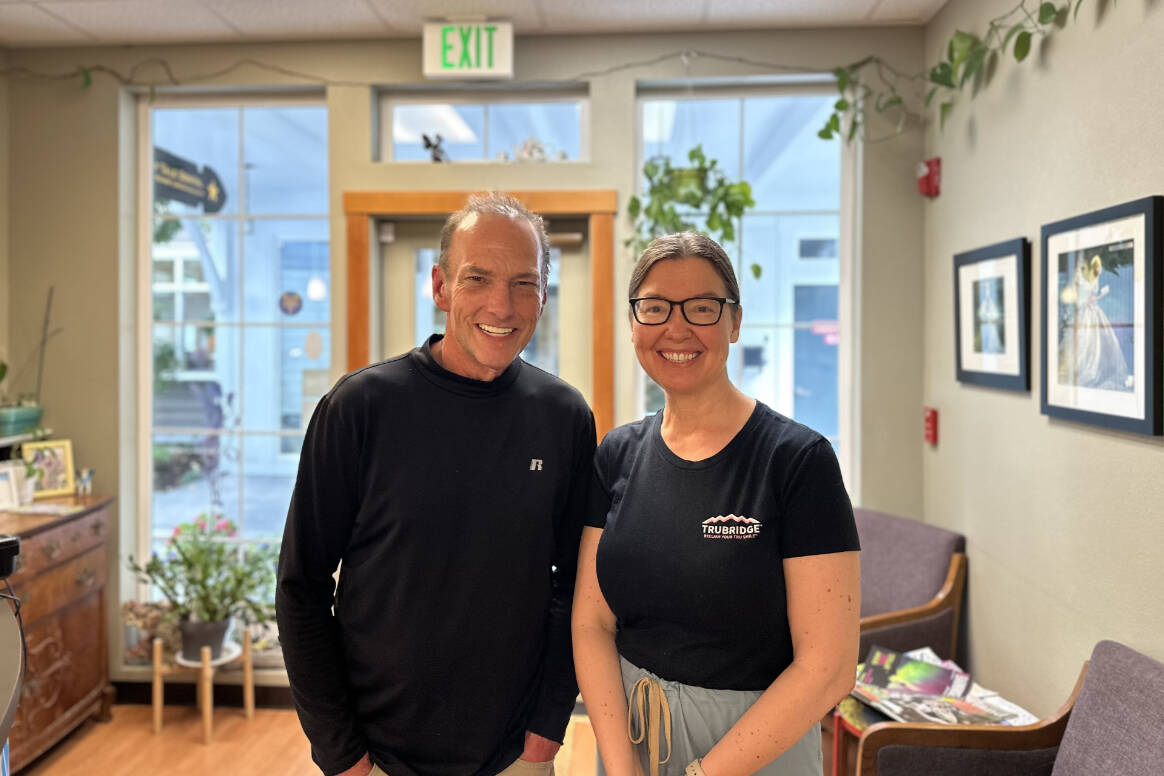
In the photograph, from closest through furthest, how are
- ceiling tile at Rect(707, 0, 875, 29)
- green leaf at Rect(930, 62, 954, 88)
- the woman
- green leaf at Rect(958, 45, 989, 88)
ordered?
the woman → green leaf at Rect(958, 45, 989, 88) → green leaf at Rect(930, 62, 954, 88) → ceiling tile at Rect(707, 0, 875, 29)

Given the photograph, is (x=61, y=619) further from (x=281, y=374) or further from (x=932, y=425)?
(x=932, y=425)

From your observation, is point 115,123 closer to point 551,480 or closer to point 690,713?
point 551,480


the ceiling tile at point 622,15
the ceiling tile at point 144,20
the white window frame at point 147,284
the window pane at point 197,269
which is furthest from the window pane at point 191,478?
the ceiling tile at point 622,15

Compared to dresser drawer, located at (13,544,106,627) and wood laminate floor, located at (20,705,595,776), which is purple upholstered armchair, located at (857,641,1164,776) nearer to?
wood laminate floor, located at (20,705,595,776)

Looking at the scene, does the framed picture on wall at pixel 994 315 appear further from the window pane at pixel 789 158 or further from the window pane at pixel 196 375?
the window pane at pixel 196 375

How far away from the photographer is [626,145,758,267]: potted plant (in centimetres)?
315

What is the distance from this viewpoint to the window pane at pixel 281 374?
3.57 meters

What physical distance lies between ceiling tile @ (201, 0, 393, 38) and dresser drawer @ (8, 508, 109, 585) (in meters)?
2.06

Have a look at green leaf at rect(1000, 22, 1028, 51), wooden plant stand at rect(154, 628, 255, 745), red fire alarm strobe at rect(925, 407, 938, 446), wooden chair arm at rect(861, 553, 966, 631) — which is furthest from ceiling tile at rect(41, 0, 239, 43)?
wooden chair arm at rect(861, 553, 966, 631)

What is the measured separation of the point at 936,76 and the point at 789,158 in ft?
2.32

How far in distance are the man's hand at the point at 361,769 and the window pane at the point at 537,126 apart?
8.51 ft

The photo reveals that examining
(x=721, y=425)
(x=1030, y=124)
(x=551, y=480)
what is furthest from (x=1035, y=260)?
(x=551, y=480)

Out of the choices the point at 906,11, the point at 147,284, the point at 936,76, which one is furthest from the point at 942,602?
the point at 147,284

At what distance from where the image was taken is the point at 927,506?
3229 millimetres
